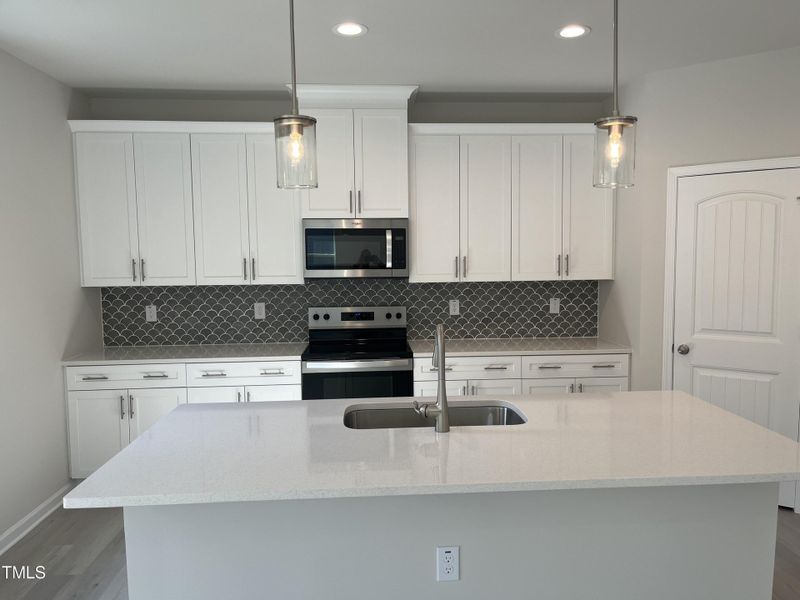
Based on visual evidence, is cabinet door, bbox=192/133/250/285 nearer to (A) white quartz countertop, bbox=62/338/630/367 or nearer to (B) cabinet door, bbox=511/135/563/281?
(A) white quartz countertop, bbox=62/338/630/367

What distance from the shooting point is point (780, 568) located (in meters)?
2.64

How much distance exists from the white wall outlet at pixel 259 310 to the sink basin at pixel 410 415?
2.06 m

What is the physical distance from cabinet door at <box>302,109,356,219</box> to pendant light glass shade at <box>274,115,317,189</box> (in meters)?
1.88

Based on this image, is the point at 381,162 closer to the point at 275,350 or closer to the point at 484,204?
the point at 484,204

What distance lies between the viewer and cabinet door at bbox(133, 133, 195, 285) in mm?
3721

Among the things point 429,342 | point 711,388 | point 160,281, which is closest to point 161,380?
point 160,281

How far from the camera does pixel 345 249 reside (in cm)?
376

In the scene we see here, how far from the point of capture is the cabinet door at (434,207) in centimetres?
385

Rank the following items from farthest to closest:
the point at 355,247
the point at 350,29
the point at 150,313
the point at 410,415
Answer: the point at 150,313 < the point at 355,247 < the point at 350,29 < the point at 410,415

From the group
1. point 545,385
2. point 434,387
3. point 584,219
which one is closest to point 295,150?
point 434,387

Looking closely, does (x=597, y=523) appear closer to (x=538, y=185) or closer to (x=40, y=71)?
(x=538, y=185)

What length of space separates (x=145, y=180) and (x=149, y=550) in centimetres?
270

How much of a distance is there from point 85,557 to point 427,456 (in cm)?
214

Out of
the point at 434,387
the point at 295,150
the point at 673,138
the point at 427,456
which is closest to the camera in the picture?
the point at 427,456
